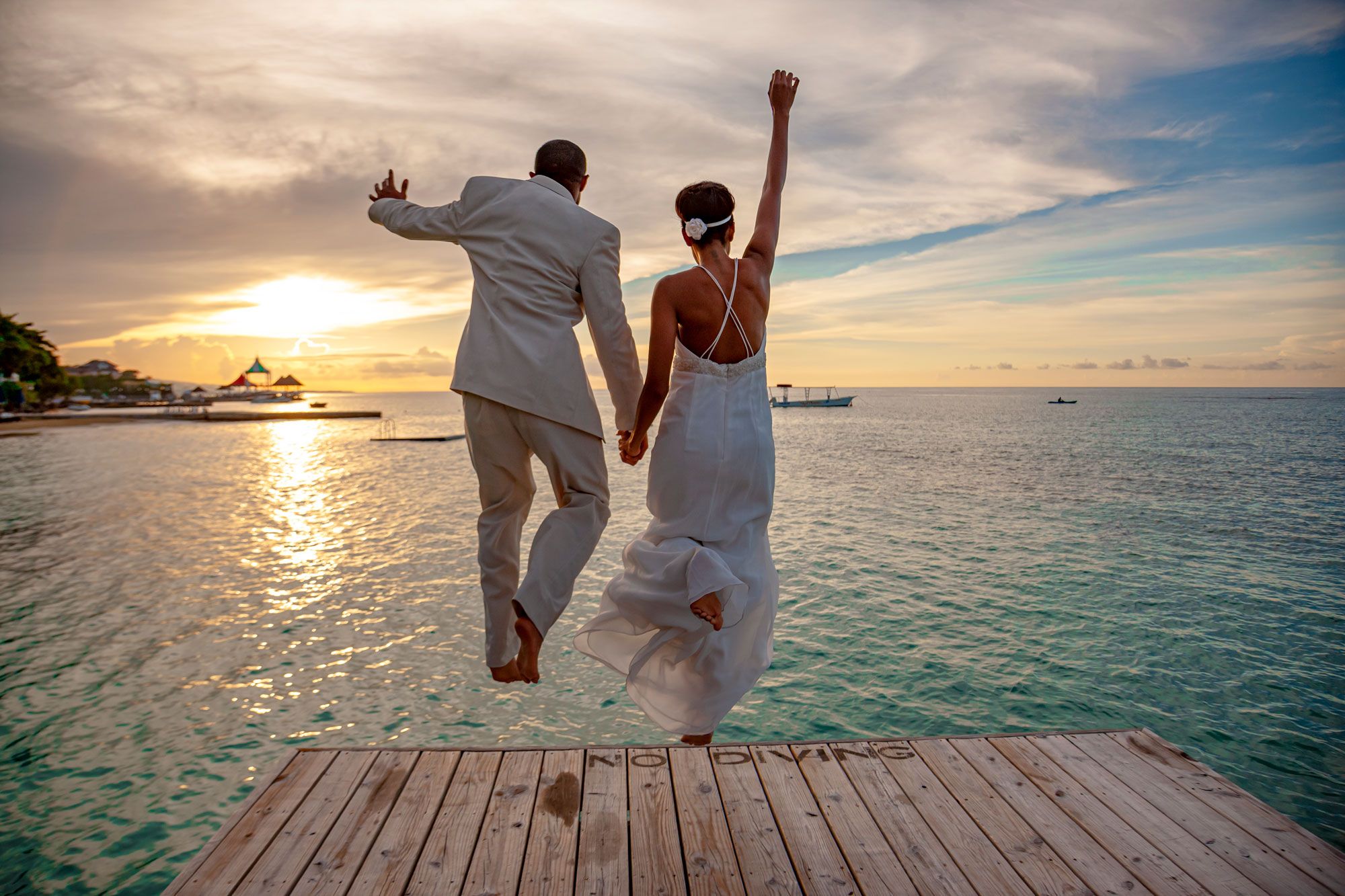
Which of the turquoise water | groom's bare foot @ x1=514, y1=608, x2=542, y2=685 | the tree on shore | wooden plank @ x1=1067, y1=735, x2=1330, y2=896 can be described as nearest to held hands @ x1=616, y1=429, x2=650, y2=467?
groom's bare foot @ x1=514, y1=608, x2=542, y2=685

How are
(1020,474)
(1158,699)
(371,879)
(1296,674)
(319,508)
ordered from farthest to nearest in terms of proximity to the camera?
(1020,474), (319,508), (1296,674), (1158,699), (371,879)

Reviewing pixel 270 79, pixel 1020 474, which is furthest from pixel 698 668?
pixel 1020 474

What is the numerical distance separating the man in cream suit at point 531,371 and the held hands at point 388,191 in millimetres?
214

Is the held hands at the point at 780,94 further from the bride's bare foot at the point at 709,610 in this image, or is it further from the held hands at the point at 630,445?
the bride's bare foot at the point at 709,610

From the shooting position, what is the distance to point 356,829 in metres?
2.89

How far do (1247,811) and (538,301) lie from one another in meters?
3.75

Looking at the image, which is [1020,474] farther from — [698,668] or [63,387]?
[63,387]

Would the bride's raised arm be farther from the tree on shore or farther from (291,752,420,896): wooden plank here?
the tree on shore

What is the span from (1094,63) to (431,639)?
4899cm

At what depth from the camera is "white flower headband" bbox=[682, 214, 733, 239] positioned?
3.42 metres

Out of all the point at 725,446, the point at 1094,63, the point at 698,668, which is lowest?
the point at 698,668

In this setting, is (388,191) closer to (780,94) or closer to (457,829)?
(780,94)

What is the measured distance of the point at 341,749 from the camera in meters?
Answer: 3.58

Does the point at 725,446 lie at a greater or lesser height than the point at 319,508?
greater
